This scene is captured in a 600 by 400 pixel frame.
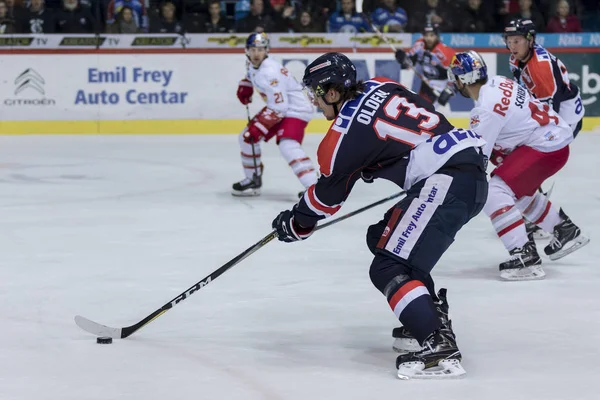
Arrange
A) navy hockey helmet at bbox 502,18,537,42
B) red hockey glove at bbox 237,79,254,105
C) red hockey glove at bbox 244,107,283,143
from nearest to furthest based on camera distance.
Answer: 1. navy hockey helmet at bbox 502,18,537,42
2. red hockey glove at bbox 244,107,283,143
3. red hockey glove at bbox 237,79,254,105

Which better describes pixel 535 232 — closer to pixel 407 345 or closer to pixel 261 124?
pixel 261 124

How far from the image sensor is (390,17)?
37.7 ft

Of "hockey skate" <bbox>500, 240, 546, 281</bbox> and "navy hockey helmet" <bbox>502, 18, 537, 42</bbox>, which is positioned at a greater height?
"navy hockey helmet" <bbox>502, 18, 537, 42</bbox>

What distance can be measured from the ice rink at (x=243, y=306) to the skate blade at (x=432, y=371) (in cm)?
3

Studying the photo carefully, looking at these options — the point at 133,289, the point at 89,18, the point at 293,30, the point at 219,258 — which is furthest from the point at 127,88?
the point at 133,289

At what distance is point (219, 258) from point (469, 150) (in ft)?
7.37

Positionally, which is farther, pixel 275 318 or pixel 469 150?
pixel 275 318

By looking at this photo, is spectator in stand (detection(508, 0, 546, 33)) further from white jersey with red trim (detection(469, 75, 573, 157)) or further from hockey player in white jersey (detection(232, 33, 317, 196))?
white jersey with red trim (detection(469, 75, 573, 157))

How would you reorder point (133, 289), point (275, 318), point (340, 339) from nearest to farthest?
point (340, 339), point (275, 318), point (133, 289)

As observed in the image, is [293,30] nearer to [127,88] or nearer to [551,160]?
[127,88]

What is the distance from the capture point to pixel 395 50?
11.1m

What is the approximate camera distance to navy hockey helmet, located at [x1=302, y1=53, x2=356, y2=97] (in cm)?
338

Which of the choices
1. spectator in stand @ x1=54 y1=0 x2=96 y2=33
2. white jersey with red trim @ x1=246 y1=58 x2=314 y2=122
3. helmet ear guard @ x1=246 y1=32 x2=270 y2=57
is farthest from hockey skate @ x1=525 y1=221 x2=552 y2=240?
spectator in stand @ x1=54 y1=0 x2=96 y2=33

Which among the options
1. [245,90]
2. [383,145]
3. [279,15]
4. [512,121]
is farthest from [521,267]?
[279,15]
